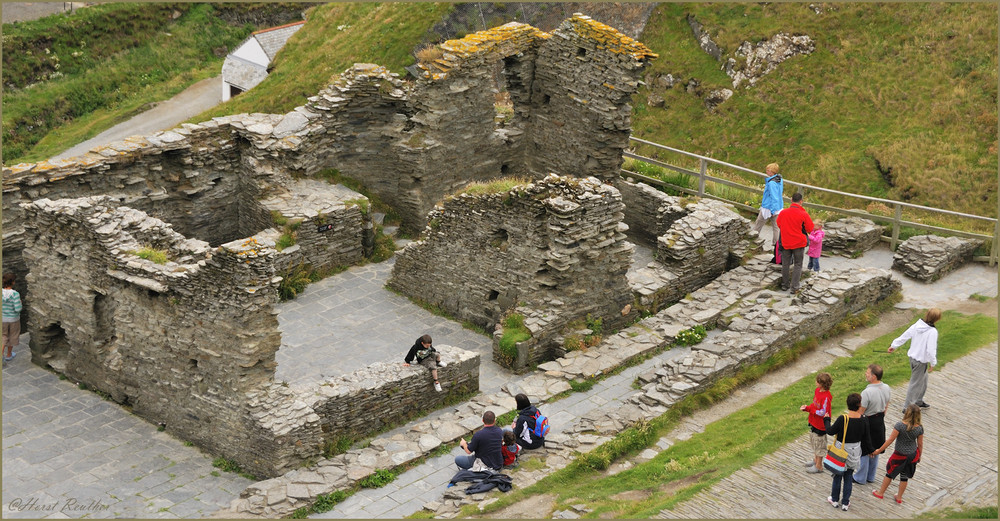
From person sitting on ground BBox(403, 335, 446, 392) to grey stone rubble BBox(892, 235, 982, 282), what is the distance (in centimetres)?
1049

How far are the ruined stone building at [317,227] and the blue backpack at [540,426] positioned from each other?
8.26 feet

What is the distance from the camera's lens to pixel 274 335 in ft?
64.6

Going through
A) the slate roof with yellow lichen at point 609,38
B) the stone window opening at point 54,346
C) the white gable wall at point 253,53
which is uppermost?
the slate roof with yellow lichen at point 609,38

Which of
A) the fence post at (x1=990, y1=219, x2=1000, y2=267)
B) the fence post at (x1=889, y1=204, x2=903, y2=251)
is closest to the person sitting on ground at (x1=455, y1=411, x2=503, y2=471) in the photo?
the fence post at (x1=889, y1=204, x2=903, y2=251)

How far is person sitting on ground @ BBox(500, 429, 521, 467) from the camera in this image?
18922 millimetres

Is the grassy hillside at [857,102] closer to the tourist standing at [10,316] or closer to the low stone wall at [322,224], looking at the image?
the low stone wall at [322,224]

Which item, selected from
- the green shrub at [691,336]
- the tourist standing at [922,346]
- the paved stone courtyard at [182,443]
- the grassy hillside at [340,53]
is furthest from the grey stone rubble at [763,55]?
the tourist standing at [922,346]

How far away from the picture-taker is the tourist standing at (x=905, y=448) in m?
16.2

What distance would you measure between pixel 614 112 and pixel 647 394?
8582 mm

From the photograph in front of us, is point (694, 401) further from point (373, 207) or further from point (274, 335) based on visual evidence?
point (373, 207)

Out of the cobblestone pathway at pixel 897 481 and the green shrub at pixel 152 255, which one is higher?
the green shrub at pixel 152 255

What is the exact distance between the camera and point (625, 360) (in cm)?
2258

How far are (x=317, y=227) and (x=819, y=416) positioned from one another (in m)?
12.6

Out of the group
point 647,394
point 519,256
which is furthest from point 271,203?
point 647,394
